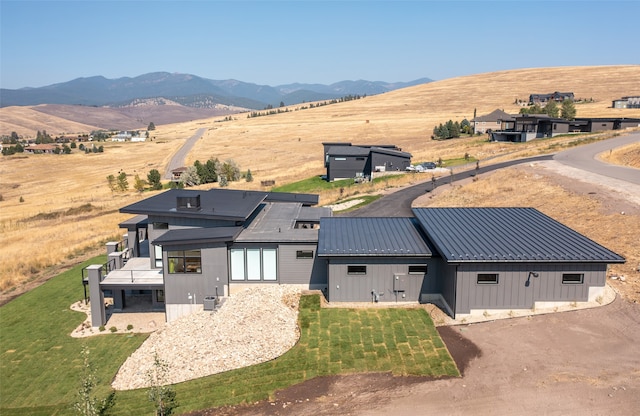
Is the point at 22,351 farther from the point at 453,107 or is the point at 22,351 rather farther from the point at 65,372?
the point at 453,107

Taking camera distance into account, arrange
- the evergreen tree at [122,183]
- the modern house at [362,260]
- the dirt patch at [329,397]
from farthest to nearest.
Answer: the evergreen tree at [122,183] < the modern house at [362,260] < the dirt patch at [329,397]

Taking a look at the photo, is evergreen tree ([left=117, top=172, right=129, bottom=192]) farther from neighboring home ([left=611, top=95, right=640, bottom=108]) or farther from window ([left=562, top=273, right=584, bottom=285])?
neighboring home ([left=611, top=95, right=640, bottom=108])

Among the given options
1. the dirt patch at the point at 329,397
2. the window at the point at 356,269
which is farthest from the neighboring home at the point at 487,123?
the dirt patch at the point at 329,397

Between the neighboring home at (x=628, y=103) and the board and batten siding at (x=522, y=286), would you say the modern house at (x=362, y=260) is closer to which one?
the board and batten siding at (x=522, y=286)

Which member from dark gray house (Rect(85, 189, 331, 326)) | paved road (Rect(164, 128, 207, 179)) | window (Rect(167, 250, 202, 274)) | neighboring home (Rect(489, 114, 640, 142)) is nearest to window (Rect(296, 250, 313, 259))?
dark gray house (Rect(85, 189, 331, 326))

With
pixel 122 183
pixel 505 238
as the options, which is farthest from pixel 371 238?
pixel 122 183

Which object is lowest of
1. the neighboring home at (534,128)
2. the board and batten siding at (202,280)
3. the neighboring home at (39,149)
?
the board and batten siding at (202,280)
